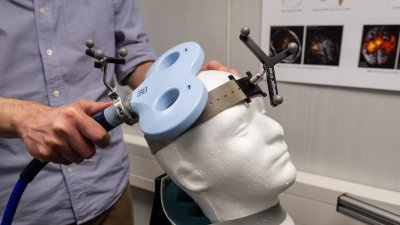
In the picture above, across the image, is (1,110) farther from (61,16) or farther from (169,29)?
(169,29)

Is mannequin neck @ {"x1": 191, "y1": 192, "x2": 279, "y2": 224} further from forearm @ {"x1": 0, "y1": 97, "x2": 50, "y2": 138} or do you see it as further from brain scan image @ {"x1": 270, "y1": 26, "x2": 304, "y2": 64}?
brain scan image @ {"x1": 270, "y1": 26, "x2": 304, "y2": 64}

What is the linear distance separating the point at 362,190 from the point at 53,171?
2.97ft

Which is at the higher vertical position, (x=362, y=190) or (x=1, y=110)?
(x=1, y=110)

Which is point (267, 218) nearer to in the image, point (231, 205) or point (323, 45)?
point (231, 205)

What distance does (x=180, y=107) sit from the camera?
0.46m

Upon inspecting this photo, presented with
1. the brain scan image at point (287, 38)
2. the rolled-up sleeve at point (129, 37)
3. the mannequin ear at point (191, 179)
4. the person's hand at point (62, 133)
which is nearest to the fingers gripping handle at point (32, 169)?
the person's hand at point (62, 133)

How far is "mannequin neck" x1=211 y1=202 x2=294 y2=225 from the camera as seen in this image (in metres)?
0.58

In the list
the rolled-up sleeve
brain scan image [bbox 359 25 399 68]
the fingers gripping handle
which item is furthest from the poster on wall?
the fingers gripping handle

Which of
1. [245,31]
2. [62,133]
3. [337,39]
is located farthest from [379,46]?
[62,133]

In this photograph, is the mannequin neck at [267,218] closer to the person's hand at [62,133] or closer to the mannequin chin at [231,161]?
the mannequin chin at [231,161]

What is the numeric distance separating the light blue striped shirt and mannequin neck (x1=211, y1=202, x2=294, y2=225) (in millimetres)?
458

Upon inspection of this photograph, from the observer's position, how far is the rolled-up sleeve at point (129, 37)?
37.8 inches

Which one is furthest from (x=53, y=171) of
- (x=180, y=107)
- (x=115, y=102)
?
(x=180, y=107)

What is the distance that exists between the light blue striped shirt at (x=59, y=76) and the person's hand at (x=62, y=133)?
0.89ft
